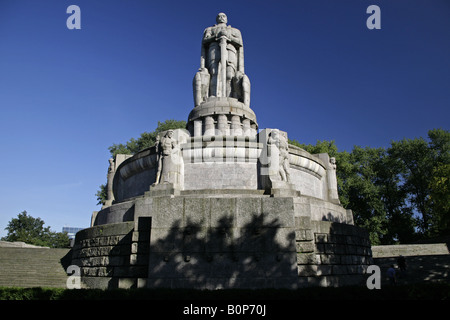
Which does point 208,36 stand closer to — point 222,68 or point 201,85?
point 222,68

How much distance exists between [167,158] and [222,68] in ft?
28.6

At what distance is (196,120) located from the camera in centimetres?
1819

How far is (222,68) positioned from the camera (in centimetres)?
1947

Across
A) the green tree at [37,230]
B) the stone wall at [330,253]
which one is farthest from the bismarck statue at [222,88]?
the green tree at [37,230]

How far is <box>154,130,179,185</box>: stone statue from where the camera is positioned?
1262 centimetres

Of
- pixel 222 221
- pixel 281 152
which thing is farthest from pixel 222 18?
pixel 222 221

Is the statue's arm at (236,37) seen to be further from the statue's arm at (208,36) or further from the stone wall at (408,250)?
the stone wall at (408,250)

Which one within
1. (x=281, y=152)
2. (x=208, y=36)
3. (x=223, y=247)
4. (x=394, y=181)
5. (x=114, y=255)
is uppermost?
(x=208, y=36)

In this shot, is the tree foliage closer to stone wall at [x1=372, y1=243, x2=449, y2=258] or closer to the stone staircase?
stone wall at [x1=372, y1=243, x2=449, y2=258]

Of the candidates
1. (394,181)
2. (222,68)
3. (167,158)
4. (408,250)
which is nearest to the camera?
Result: (167,158)

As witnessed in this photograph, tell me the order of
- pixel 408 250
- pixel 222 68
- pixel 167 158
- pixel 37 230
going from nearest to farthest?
pixel 167 158
pixel 222 68
pixel 408 250
pixel 37 230

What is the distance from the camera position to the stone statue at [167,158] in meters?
12.6

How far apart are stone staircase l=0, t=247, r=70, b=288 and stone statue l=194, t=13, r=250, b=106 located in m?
10.8

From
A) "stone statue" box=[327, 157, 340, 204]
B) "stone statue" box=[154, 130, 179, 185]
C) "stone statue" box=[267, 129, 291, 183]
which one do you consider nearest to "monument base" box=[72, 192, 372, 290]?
"stone statue" box=[267, 129, 291, 183]
